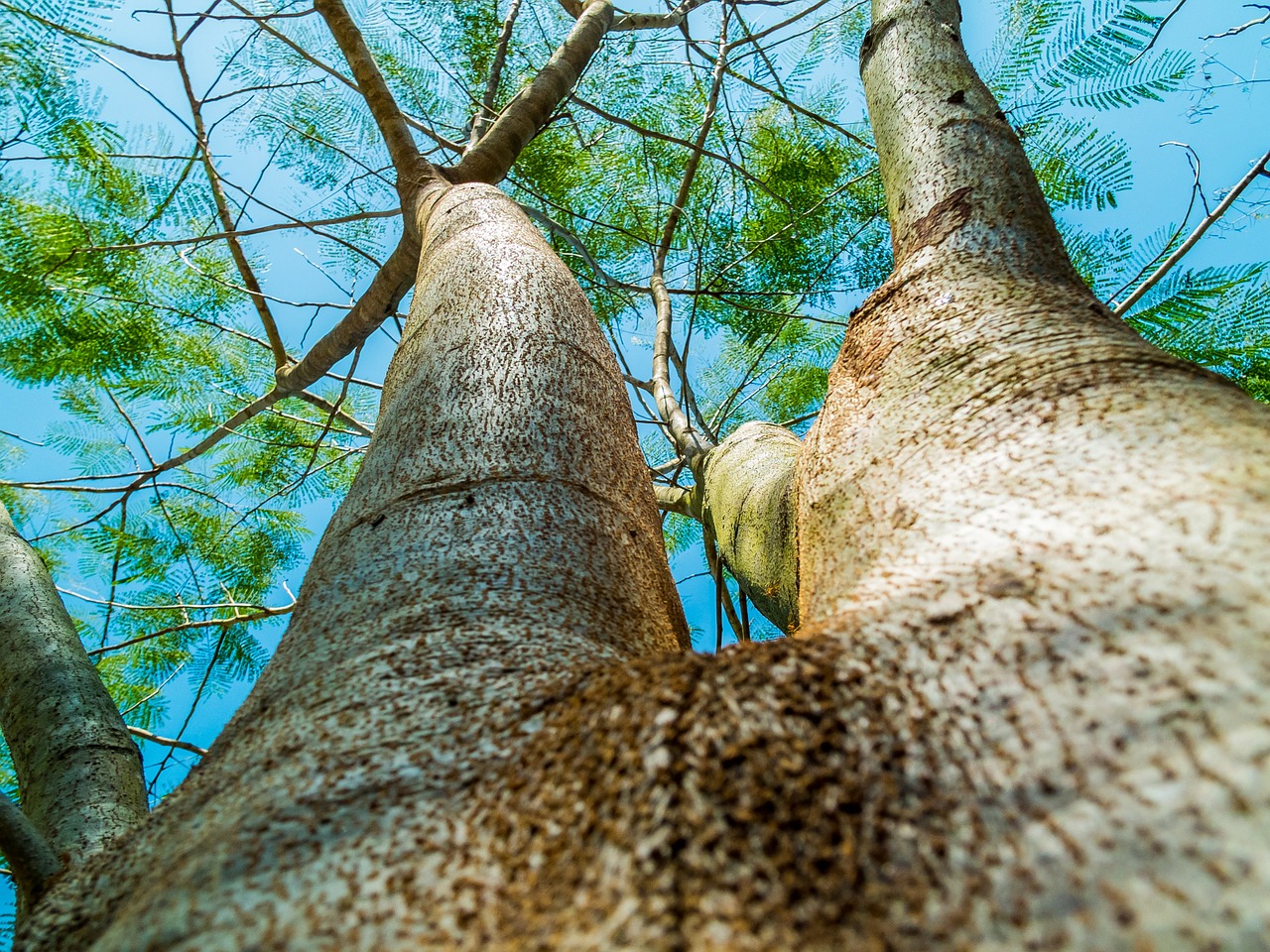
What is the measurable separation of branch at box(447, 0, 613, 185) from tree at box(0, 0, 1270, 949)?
1.90 metres

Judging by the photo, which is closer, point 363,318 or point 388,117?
point 388,117

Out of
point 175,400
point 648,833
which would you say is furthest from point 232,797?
point 175,400

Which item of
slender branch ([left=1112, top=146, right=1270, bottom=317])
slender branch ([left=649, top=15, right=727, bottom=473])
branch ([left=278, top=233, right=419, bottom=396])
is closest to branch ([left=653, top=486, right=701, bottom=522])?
slender branch ([left=649, top=15, right=727, bottom=473])

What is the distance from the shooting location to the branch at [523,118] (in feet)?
8.71

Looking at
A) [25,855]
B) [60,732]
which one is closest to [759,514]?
[25,855]

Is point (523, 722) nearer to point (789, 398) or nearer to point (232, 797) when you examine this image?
point (232, 797)

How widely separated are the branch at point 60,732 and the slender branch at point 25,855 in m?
0.55

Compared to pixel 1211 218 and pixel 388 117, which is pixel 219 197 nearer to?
pixel 388 117

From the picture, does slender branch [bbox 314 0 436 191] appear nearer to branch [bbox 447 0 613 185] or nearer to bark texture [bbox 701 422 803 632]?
branch [bbox 447 0 613 185]

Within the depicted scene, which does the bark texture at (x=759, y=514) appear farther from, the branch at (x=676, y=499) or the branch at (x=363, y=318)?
the branch at (x=363, y=318)

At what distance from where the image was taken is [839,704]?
1.67 feet

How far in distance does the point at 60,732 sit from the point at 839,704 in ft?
5.65

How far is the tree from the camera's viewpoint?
39 cm

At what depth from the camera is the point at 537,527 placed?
952 mm
